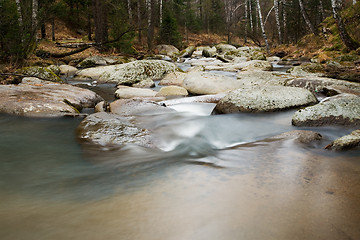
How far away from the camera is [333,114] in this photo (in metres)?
3.73

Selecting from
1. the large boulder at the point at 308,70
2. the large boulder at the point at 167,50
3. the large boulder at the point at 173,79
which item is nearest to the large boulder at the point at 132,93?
the large boulder at the point at 173,79

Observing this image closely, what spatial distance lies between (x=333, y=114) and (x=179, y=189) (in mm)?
2797

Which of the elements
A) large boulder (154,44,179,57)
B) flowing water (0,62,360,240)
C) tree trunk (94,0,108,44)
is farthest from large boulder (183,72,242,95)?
large boulder (154,44,179,57)

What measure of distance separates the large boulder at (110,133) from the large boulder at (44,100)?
1032 millimetres

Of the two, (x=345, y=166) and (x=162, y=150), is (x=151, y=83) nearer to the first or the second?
(x=162, y=150)

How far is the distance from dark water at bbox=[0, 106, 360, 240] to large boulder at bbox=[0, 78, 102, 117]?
792 mm

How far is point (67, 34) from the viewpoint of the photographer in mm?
23516

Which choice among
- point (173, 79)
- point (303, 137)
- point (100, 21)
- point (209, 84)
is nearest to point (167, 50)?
point (100, 21)

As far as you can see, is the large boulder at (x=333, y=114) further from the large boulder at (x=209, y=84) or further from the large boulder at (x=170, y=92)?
the large boulder at (x=170, y=92)

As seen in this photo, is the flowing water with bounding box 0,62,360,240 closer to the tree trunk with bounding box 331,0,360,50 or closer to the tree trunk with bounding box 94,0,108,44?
the tree trunk with bounding box 331,0,360,50

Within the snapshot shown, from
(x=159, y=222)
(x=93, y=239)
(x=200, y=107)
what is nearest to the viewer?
(x=93, y=239)

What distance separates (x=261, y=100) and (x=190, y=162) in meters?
2.47

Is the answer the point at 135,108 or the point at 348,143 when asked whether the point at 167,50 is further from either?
the point at 348,143

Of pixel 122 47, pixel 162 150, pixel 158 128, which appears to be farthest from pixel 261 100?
pixel 122 47
